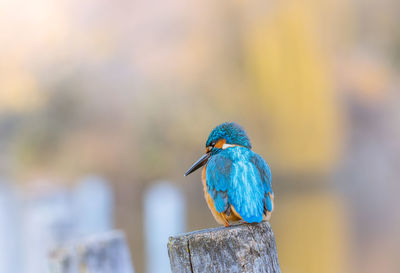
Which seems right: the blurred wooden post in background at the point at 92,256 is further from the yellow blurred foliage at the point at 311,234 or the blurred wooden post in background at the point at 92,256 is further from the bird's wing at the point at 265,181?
the yellow blurred foliage at the point at 311,234

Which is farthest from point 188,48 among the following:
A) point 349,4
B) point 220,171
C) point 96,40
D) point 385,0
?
point 220,171

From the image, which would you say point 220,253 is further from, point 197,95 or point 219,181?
point 197,95

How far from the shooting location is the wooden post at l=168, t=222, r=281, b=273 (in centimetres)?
104

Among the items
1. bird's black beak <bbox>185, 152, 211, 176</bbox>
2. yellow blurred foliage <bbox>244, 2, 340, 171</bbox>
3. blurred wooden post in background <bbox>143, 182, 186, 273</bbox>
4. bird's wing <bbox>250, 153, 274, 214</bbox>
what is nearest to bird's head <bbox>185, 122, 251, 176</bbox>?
bird's black beak <bbox>185, 152, 211, 176</bbox>

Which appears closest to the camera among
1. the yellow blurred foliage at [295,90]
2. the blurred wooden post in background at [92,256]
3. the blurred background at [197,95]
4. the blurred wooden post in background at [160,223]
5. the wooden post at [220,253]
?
the wooden post at [220,253]

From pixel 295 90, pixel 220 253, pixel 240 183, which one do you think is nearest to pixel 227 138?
pixel 240 183

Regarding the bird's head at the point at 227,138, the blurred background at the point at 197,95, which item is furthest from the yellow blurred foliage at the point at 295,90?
the bird's head at the point at 227,138

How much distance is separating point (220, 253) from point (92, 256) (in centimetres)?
76

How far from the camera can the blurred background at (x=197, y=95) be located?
37.7 feet

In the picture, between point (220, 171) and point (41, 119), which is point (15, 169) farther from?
point (220, 171)

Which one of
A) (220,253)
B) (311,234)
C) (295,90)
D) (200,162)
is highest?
(295,90)

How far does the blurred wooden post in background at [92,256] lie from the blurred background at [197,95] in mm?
7958

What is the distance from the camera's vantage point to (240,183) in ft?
4.32

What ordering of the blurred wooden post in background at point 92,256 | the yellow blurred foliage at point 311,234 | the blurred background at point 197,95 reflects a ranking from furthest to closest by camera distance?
1. the blurred background at point 197,95
2. the yellow blurred foliage at point 311,234
3. the blurred wooden post in background at point 92,256
